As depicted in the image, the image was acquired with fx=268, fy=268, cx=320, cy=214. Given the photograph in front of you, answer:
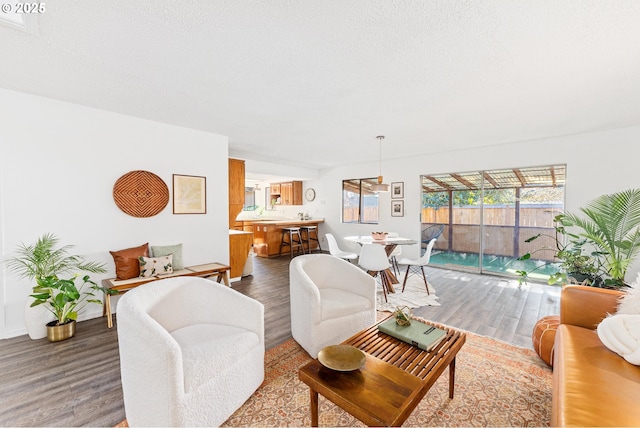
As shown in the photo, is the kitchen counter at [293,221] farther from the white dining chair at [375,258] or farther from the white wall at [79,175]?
the white dining chair at [375,258]

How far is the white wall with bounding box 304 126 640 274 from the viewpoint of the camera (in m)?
3.84

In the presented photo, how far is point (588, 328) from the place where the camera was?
1.91 meters

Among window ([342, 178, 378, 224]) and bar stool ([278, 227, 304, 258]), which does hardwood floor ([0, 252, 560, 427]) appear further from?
window ([342, 178, 378, 224])

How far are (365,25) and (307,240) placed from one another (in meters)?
6.28

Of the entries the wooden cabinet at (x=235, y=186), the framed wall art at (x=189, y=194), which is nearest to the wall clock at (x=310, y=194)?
the wooden cabinet at (x=235, y=186)

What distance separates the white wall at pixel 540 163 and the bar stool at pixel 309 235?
964 millimetres

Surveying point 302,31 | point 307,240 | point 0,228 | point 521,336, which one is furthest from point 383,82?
point 307,240

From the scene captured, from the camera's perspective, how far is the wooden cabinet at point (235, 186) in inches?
194

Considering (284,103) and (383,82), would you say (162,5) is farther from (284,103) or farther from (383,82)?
(383,82)

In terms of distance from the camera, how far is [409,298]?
3721mm

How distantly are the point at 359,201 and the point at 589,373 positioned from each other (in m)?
5.90

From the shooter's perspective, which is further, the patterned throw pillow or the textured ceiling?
the patterned throw pillow

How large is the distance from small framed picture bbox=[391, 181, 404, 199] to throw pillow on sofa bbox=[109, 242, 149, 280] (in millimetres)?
4989

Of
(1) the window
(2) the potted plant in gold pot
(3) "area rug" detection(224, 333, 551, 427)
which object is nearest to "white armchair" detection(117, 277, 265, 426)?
(3) "area rug" detection(224, 333, 551, 427)
